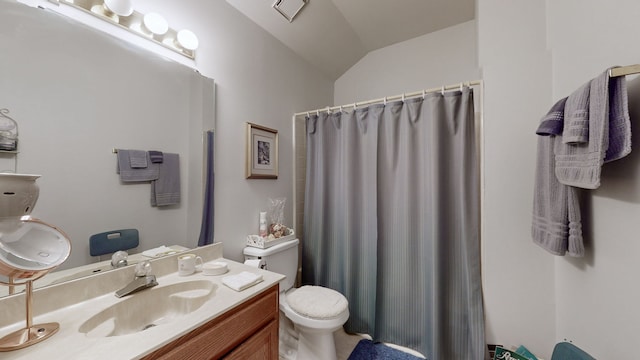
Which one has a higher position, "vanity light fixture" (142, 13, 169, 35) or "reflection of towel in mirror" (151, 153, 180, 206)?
"vanity light fixture" (142, 13, 169, 35)

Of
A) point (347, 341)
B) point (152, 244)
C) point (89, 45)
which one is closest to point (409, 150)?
point (347, 341)

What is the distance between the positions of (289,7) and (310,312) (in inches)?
81.4

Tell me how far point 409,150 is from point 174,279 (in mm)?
1549

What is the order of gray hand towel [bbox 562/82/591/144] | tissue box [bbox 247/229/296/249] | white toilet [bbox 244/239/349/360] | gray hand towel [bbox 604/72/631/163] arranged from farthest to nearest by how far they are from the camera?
tissue box [bbox 247/229/296/249]
white toilet [bbox 244/239/349/360]
gray hand towel [bbox 562/82/591/144]
gray hand towel [bbox 604/72/631/163]

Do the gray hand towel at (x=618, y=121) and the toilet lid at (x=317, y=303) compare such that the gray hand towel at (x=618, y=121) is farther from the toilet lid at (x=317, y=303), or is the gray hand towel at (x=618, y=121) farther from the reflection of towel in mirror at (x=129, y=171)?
the reflection of towel in mirror at (x=129, y=171)

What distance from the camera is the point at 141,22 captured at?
1.12m

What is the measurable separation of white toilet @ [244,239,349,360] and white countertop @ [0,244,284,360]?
0.51 meters

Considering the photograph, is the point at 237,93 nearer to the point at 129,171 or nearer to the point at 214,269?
the point at 129,171

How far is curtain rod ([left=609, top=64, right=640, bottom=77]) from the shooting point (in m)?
0.66

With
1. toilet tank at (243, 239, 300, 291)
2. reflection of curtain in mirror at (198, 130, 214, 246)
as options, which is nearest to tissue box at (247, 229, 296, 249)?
toilet tank at (243, 239, 300, 291)

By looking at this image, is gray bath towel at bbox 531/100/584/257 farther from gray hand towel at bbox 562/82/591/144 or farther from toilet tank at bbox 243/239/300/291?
toilet tank at bbox 243/239/300/291

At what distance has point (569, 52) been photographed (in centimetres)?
115

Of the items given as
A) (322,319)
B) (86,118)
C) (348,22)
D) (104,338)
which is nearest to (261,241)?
(322,319)

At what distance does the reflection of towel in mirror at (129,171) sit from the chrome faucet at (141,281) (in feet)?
1.23
